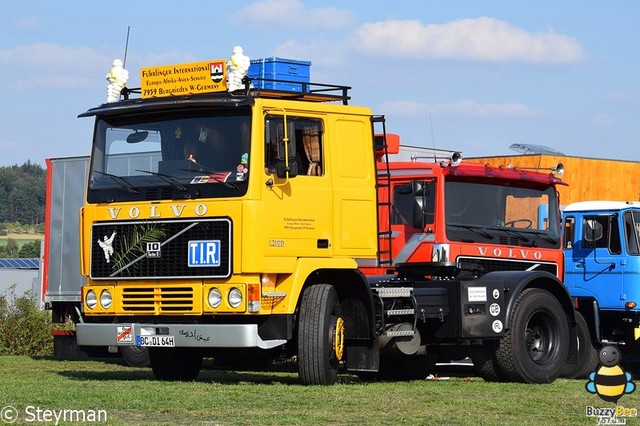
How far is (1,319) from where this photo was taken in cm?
2262

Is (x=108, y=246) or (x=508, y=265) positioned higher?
(x=108, y=246)

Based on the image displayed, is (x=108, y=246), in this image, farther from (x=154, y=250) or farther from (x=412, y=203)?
(x=412, y=203)

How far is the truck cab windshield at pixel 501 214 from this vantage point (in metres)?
15.8

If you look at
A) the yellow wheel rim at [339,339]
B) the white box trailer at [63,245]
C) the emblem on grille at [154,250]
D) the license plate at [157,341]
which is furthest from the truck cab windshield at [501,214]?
the white box trailer at [63,245]

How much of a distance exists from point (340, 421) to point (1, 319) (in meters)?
14.2

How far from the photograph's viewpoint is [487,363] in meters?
15.1

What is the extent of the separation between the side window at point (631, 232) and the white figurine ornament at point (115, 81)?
25.4 ft

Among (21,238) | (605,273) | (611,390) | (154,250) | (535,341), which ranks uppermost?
(21,238)

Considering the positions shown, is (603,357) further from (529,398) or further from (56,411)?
(56,411)

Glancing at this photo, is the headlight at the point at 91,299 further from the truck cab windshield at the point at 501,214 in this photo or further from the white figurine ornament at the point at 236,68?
the truck cab windshield at the point at 501,214

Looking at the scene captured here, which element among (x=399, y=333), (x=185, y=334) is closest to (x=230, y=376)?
(x=399, y=333)

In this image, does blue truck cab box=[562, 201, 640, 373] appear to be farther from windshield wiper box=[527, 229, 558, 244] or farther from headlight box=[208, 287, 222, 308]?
headlight box=[208, 287, 222, 308]

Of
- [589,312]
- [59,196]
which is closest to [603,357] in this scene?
[589,312]

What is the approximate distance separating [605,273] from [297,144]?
6.41 metres
